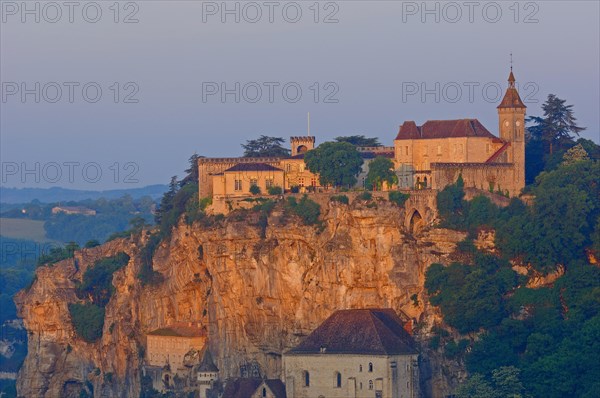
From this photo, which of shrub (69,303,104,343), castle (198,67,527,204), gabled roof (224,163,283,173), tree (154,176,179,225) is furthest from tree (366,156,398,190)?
shrub (69,303,104,343)

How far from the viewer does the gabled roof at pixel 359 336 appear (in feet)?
290

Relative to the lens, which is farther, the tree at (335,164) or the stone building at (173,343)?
the stone building at (173,343)

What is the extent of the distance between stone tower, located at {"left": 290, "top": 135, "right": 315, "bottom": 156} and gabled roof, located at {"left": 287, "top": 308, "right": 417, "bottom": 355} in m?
18.0

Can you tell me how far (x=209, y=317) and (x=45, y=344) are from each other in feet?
63.1

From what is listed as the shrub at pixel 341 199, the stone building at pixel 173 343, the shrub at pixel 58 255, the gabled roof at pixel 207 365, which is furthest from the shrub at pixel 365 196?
the shrub at pixel 58 255

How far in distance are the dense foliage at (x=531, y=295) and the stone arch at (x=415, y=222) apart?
1.60 metres

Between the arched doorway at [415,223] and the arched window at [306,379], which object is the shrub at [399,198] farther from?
the arched window at [306,379]

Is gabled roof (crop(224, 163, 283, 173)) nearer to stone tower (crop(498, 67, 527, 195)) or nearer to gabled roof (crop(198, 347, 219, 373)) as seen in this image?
gabled roof (crop(198, 347, 219, 373))

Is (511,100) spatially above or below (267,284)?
above

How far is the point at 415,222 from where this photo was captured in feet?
313

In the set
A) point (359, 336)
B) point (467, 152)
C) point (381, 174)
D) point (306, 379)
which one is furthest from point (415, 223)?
point (306, 379)

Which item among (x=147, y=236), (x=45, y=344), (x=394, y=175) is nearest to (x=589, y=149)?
(x=394, y=175)

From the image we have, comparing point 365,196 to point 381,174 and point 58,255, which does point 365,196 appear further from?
point 58,255

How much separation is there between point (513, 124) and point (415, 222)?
7.92 m
